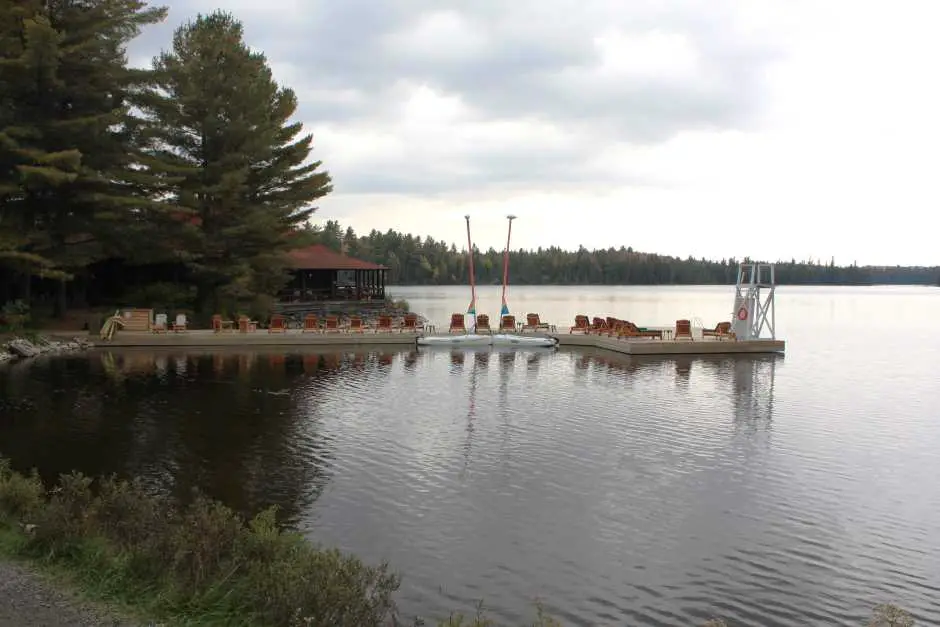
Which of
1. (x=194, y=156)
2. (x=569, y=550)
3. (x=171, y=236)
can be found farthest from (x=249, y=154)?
(x=569, y=550)

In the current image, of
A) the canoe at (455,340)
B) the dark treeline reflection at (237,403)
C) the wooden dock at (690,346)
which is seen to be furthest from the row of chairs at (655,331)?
the canoe at (455,340)

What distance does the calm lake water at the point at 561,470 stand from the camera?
710cm

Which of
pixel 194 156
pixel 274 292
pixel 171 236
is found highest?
pixel 194 156

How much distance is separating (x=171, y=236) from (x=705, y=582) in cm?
2836

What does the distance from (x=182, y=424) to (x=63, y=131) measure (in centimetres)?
1904

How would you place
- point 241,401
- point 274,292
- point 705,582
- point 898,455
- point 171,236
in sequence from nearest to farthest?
point 705,582
point 898,455
point 241,401
point 171,236
point 274,292

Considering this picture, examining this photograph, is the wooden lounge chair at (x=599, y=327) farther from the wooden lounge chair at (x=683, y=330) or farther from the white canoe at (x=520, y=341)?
the wooden lounge chair at (x=683, y=330)

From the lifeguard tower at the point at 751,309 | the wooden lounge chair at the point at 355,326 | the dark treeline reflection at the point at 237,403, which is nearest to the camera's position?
the dark treeline reflection at the point at 237,403

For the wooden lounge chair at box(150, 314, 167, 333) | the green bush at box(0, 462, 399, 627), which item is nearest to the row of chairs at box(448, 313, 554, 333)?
the wooden lounge chair at box(150, 314, 167, 333)

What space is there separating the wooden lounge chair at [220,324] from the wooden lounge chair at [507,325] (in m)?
11.1

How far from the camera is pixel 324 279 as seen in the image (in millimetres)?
44062

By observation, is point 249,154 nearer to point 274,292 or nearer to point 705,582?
point 274,292

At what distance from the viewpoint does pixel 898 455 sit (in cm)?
1234

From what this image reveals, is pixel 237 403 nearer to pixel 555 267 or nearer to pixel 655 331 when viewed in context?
pixel 655 331
